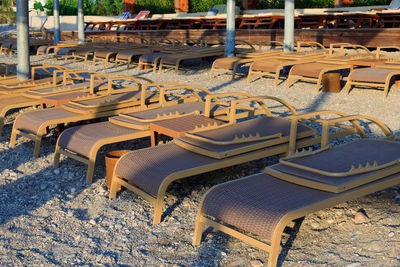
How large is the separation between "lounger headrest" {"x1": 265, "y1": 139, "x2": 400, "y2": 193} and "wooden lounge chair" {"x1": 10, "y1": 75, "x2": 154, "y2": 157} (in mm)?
2885

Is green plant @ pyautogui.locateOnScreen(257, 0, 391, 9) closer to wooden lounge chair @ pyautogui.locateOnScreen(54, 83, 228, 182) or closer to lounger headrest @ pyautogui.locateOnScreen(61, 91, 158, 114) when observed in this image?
lounger headrest @ pyautogui.locateOnScreen(61, 91, 158, 114)

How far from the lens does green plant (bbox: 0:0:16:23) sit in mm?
31656

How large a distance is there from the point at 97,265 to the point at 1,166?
9.04ft

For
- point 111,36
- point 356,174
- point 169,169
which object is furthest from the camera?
point 111,36

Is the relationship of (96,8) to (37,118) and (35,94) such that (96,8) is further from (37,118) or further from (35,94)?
(37,118)

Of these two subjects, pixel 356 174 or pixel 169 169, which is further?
pixel 169 169

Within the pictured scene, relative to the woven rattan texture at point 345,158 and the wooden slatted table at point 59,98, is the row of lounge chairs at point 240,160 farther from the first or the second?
the wooden slatted table at point 59,98

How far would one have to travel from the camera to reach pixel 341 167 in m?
3.80

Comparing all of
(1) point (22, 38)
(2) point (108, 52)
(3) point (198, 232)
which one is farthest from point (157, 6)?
Answer: (3) point (198, 232)

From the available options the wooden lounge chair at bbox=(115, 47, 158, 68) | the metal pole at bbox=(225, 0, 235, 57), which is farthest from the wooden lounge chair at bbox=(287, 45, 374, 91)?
the wooden lounge chair at bbox=(115, 47, 158, 68)

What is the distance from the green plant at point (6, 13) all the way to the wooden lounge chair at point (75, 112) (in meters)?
26.8

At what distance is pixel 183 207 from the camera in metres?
4.37

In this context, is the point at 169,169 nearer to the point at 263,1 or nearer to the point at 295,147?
the point at 295,147

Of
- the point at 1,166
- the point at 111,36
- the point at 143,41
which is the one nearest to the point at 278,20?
the point at 143,41
